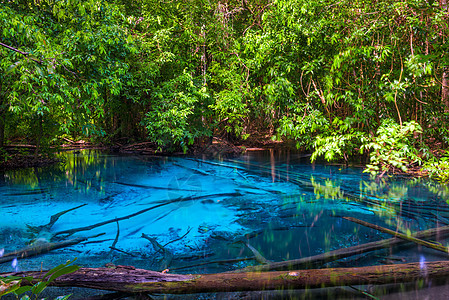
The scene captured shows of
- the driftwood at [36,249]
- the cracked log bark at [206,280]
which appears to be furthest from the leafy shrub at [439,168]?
the driftwood at [36,249]

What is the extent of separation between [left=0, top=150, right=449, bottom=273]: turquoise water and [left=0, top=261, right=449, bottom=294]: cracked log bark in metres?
0.65

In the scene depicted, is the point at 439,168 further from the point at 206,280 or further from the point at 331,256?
the point at 206,280

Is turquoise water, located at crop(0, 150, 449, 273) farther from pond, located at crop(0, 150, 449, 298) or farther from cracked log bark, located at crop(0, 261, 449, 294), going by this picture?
cracked log bark, located at crop(0, 261, 449, 294)

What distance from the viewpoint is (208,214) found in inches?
168

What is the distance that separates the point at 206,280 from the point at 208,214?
94.9 inches

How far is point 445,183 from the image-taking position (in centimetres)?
567

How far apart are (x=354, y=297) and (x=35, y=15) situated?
7362mm

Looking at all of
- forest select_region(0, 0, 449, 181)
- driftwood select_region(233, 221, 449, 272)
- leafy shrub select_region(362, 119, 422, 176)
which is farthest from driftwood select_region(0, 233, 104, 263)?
leafy shrub select_region(362, 119, 422, 176)

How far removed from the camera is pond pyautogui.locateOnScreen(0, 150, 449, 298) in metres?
2.83

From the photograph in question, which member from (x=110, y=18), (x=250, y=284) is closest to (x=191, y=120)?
(x=110, y=18)

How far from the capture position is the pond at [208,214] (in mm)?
2829

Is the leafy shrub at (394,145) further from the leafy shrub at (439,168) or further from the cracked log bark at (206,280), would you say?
the cracked log bark at (206,280)

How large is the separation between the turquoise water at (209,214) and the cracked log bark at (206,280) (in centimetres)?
65

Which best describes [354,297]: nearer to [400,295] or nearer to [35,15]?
[400,295]
